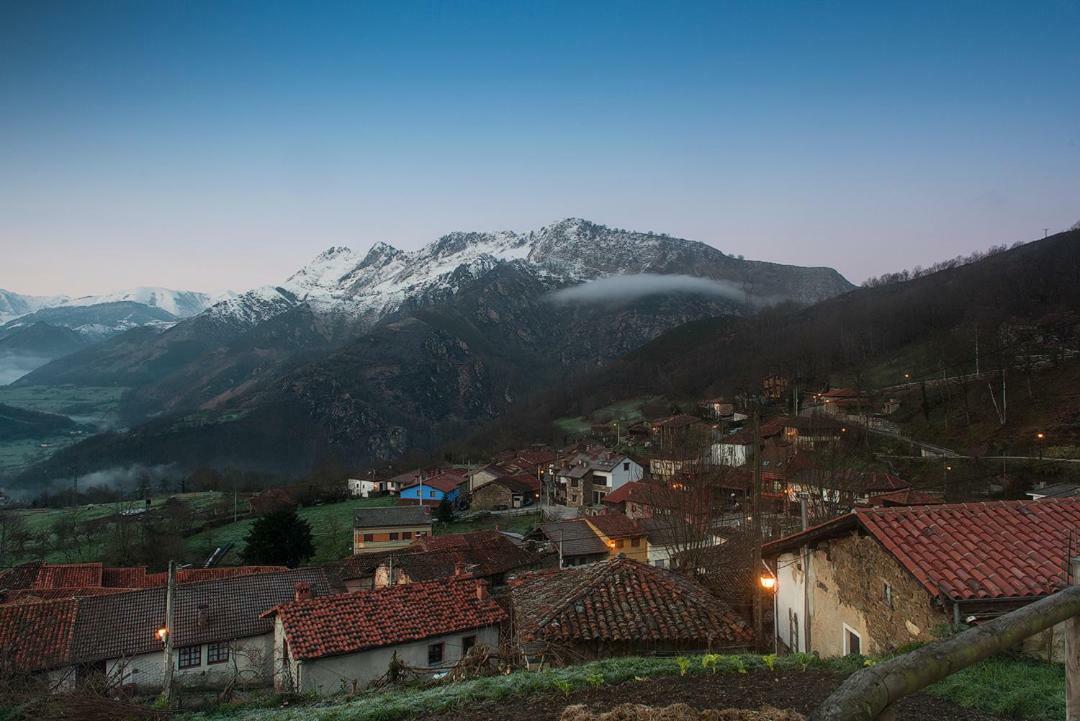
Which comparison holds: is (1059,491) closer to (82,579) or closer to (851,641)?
(851,641)

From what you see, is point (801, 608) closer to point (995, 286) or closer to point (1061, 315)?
point (1061, 315)

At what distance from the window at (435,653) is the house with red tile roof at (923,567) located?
10070 millimetres

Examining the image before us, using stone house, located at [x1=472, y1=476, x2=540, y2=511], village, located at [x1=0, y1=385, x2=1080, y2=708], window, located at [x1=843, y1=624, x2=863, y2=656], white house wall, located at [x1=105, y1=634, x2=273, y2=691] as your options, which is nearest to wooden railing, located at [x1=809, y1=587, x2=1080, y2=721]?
village, located at [x1=0, y1=385, x2=1080, y2=708]

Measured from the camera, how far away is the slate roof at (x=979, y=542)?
879 centimetres

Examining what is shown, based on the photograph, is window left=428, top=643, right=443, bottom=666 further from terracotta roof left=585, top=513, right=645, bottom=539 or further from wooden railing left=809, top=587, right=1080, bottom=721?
terracotta roof left=585, top=513, right=645, bottom=539

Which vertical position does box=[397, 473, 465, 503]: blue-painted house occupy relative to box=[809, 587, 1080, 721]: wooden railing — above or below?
below

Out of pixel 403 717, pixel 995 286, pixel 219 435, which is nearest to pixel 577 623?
pixel 403 717

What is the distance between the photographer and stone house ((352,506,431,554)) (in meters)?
50.3

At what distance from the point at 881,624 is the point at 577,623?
5119 mm

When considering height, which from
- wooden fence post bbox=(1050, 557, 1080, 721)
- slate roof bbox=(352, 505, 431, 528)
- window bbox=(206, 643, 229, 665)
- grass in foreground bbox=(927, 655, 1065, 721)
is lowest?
slate roof bbox=(352, 505, 431, 528)

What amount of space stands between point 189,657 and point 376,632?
9506mm

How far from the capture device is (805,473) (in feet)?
121

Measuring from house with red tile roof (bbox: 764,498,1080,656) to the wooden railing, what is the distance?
21.5 ft

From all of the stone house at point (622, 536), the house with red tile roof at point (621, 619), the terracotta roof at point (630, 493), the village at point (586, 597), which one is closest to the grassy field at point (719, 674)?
the village at point (586, 597)
